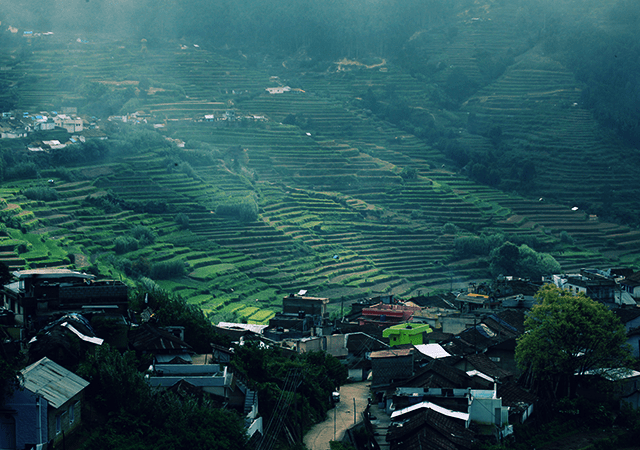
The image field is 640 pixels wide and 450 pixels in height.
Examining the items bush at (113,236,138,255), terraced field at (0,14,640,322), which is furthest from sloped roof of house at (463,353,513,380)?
bush at (113,236,138,255)

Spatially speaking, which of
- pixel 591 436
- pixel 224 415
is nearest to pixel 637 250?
pixel 591 436

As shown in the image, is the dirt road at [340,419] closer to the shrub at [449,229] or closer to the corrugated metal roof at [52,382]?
the corrugated metal roof at [52,382]

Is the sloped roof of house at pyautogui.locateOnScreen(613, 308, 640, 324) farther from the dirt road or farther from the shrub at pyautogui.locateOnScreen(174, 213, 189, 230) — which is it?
the shrub at pyautogui.locateOnScreen(174, 213, 189, 230)

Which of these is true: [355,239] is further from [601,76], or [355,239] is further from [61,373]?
[601,76]

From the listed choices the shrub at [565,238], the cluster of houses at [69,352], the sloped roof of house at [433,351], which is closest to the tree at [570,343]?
the sloped roof of house at [433,351]

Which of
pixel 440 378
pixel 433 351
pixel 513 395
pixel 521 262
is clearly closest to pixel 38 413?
pixel 440 378
